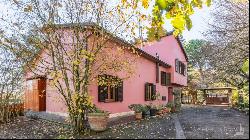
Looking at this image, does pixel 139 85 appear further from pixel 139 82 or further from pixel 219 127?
pixel 219 127

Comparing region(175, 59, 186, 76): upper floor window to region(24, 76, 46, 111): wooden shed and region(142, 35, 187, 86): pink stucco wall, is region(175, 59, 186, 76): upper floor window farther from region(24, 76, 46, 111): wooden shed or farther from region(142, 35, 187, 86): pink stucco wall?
region(24, 76, 46, 111): wooden shed

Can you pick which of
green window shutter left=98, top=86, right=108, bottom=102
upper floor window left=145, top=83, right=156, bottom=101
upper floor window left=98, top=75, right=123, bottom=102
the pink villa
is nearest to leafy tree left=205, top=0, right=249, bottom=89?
the pink villa

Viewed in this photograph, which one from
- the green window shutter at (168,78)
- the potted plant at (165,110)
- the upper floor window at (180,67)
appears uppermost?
the upper floor window at (180,67)

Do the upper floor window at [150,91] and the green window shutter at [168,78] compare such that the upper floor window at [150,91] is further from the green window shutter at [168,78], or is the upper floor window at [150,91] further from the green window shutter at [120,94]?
the green window shutter at [120,94]

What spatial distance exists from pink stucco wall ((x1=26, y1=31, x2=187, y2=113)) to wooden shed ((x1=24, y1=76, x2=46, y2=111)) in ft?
1.38

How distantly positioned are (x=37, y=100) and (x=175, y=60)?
1607 centimetres

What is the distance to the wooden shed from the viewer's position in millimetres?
18203

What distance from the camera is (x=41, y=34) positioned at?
40.8ft

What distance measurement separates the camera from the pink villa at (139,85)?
56.3 feet

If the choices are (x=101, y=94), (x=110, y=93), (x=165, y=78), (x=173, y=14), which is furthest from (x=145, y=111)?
(x=173, y=14)

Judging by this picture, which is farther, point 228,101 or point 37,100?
point 228,101

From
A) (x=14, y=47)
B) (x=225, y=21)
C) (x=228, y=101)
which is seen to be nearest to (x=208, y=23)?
(x=225, y=21)

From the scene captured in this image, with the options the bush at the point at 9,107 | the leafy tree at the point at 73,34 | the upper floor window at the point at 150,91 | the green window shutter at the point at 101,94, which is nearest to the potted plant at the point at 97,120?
the leafy tree at the point at 73,34

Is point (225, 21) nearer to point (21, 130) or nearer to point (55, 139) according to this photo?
point (55, 139)
